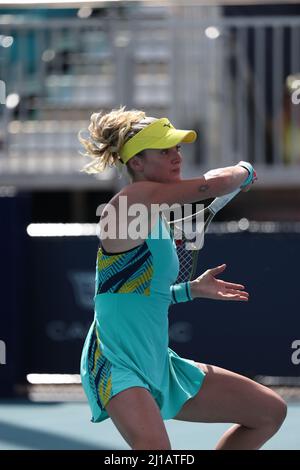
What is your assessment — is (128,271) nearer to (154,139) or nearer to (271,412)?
(154,139)

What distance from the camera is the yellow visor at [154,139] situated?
14.1ft

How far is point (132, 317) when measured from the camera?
4293 mm

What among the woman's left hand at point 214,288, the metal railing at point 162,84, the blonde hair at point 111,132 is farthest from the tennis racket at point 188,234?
the metal railing at point 162,84

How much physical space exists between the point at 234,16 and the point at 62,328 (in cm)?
429

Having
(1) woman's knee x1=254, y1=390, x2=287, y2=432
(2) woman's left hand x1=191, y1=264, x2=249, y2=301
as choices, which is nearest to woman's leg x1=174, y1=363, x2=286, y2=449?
(1) woman's knee x1=254, y1=390, x2=287, y2=432

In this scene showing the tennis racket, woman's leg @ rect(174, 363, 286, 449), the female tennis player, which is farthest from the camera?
the tennis racket

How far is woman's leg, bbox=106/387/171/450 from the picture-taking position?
407cm

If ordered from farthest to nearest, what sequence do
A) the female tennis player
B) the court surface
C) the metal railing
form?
1. the metal railing
2. the court surface
3. the female tennis player

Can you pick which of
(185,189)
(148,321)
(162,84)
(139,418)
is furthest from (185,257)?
(162,84)

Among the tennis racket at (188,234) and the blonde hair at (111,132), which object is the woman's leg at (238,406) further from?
the blonde hair at (111,132)

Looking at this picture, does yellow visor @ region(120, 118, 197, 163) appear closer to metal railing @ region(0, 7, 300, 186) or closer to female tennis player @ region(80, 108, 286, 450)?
female tennis player @ region(80, 108, 286, 450)

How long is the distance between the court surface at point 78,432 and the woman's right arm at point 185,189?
250 centimetres

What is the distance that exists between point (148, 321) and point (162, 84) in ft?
20.5
